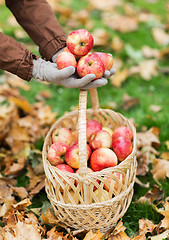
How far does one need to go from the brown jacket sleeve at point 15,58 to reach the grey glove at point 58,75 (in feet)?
0.13

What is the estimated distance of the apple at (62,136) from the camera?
1706mm

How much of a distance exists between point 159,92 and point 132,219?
4.85ft

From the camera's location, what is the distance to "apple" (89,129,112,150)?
1651 mm

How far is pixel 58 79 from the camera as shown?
4.59ft

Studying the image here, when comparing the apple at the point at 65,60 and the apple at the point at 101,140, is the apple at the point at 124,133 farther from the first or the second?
the apple at the point at 65,60

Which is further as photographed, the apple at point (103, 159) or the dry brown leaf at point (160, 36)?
the dry brown leaf at point (160, 36)

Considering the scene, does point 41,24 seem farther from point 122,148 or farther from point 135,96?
point 135,96

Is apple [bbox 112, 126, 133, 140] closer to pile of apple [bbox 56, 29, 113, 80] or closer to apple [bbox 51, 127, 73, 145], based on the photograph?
apple [bbox 51, 127, 73, 145]

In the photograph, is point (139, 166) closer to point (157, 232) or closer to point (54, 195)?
point (157, 232)

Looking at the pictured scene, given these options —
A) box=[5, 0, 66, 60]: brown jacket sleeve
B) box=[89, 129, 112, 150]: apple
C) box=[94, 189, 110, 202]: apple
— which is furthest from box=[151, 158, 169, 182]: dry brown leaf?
box=[5, 0, 66, 60]: brown jacket sleeve

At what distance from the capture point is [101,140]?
1.66m

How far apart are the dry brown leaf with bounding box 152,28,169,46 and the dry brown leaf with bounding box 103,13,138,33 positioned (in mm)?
277

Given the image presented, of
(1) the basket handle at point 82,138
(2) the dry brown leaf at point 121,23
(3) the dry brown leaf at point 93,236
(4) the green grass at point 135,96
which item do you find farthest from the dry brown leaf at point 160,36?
(3) the dry brown leaf at point 93,236

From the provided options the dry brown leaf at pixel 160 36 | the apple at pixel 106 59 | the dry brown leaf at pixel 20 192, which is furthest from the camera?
the dry brown leaf at pixel 160 36
